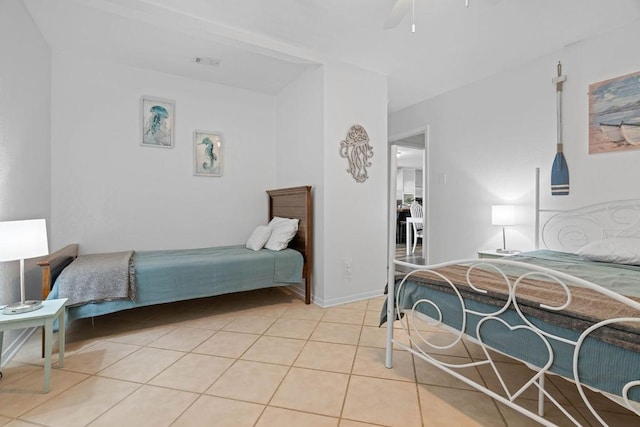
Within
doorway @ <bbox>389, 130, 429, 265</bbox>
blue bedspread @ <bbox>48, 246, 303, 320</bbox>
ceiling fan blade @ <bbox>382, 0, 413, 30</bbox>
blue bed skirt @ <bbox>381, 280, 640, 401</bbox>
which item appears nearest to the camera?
blue bed skirt @ <bbox>381, 280, 640, 401</bbox>

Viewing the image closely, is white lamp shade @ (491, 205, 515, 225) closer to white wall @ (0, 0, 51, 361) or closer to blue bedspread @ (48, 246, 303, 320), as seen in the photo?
blue bedspread @ (48, 246, 303, 320)

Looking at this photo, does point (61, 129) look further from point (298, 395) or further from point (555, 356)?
point (555, 356)

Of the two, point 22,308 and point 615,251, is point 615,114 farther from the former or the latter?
point 22,308

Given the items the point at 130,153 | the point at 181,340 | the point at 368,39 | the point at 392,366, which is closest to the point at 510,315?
the point at 392,366

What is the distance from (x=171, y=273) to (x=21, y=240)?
3.26 feet

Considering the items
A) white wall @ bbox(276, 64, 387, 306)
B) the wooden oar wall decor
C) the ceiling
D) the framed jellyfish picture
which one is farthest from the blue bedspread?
the wooden oar wall decor

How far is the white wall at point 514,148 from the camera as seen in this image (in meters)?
2.54

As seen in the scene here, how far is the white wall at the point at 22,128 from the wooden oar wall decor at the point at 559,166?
438 centimetres

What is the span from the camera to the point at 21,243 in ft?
5.50

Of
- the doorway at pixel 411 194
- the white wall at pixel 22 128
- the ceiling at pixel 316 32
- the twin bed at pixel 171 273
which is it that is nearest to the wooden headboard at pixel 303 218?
the twin bed at pixel 171 273

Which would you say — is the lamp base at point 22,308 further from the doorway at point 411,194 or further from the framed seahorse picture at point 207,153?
the doorway at point 411,194

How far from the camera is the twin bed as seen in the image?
7.10ft

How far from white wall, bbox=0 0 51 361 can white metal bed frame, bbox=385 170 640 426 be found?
103 inches

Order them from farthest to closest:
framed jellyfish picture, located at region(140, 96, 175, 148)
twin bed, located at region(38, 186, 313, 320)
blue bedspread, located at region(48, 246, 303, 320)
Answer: framed jellyfish picture, located at region(140, 96, 175, 148), blue bedspread, located at region(48, 246, 303, 320), twin bed, located at region(38, 186, 313, 320)
